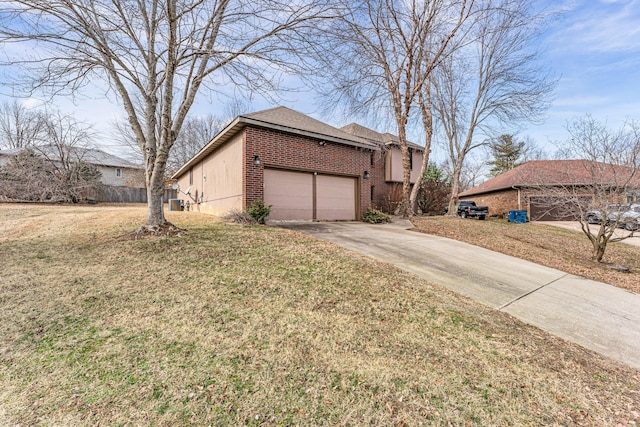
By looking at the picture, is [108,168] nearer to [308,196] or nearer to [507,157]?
[308,196]

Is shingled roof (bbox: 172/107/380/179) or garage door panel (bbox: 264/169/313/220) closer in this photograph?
shingled roof (bbox: 172/107/380/179)

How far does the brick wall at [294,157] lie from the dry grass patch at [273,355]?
15.5 ft

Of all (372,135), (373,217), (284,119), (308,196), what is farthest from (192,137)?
(373,217)

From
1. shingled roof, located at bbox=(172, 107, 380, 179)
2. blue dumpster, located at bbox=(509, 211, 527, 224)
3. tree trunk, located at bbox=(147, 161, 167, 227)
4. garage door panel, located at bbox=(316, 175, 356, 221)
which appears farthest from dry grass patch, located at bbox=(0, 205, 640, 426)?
blue dumpster, located at bbox=(509, 211, 527, 224)

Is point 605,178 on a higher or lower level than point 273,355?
higher

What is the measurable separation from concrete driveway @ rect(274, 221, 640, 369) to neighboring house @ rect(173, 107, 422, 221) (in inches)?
114

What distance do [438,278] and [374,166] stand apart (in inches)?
492

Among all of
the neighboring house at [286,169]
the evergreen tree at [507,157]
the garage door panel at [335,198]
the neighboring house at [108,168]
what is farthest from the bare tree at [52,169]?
the evergreen tree at [507,157]

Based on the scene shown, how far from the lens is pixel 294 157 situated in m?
9.39

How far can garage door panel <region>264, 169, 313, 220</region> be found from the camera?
9.13 metres

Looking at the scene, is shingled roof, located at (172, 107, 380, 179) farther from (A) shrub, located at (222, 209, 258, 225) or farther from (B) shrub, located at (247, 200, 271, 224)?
(A) shrub, located at (222, 209, 258, 225)

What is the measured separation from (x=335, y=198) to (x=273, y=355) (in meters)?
8.70

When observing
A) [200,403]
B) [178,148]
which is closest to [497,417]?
[200,403]

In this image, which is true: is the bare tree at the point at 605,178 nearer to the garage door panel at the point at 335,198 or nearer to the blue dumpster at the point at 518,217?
the garage door panel at the point at 335,198
